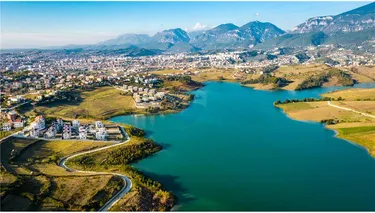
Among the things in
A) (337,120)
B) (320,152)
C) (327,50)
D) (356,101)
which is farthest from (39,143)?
(327,50)

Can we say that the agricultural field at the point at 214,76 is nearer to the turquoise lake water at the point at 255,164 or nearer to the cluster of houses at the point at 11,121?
the turquoise lake water at the point at 255,164

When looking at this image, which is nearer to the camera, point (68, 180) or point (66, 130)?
point (68, 180)

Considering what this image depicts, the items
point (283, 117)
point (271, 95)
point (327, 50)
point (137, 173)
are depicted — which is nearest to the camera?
point (137, 173)

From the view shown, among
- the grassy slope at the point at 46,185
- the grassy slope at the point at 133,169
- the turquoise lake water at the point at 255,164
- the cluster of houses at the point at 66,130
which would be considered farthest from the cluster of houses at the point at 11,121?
the turquoise lake water at the point at 255,164

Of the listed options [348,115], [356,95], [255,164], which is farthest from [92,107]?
[356,95]

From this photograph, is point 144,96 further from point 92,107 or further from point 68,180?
point 68,180

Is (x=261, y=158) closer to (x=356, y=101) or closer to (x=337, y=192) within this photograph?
(x=337, y=192)

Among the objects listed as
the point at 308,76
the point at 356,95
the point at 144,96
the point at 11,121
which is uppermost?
the point at 11,121
